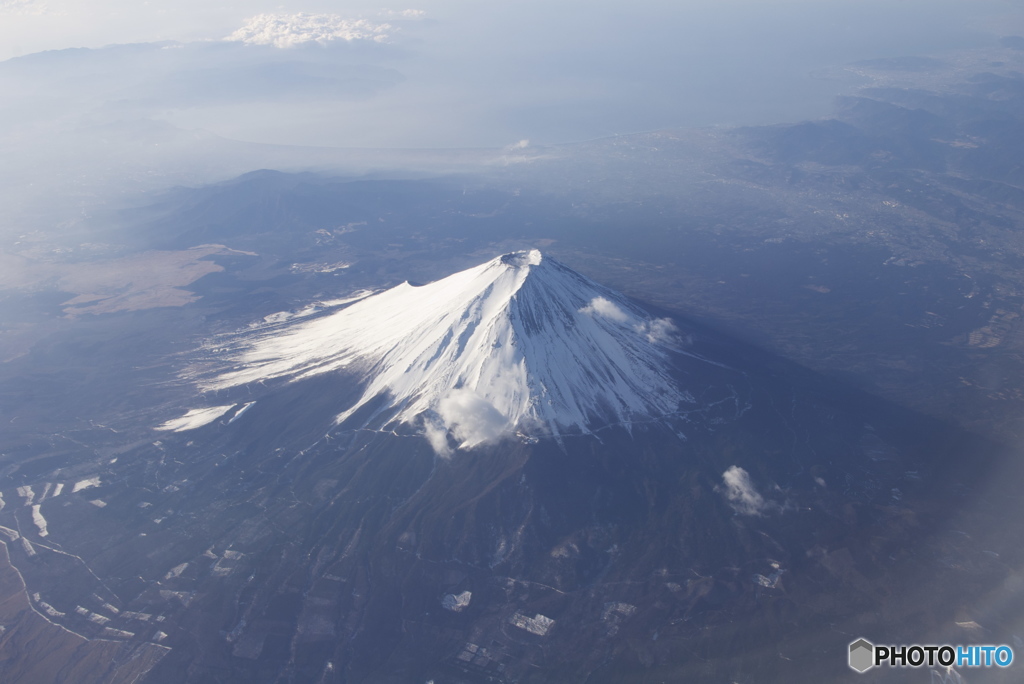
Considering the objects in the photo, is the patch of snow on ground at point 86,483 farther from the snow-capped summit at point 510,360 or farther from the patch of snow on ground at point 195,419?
the snow-capped summit at point 510,360

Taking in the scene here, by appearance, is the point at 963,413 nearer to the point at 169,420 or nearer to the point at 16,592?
the point at 169,420

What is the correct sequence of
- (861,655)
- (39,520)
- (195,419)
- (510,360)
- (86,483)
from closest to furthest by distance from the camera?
1. (861,655)
2. (39,520)
3. (86,483)
4. (510,360)
5. (195,419)

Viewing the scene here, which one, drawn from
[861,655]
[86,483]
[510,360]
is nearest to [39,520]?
[86,483]

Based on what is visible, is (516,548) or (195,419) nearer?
(516,548)

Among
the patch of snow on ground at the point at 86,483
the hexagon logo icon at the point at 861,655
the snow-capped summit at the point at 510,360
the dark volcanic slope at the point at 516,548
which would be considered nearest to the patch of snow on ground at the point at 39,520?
the dark volcanic slope at the point at 516,548

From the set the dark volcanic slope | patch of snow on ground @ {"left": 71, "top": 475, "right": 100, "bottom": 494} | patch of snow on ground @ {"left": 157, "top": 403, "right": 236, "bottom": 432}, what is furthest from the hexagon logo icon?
patch of snow on ground @ {"left": 71, "top": 475, "right": 100, "bottom": 494}

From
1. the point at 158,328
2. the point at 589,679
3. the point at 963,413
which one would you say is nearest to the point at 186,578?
the point at 589,679

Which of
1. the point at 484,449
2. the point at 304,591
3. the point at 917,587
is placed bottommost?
the point at 917,587

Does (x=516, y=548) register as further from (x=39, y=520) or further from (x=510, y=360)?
(x=39, y=520)
